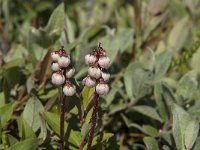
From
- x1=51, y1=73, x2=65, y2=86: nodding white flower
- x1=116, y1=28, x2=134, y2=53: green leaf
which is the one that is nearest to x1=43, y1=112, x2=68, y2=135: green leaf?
x1=51, y1=73, x2=65, y2=86: nodding white flower

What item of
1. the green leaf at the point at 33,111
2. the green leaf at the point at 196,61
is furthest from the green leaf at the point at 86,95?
the green leaf at the point at 196,61

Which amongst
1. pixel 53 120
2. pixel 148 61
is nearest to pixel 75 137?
pixel 53 120

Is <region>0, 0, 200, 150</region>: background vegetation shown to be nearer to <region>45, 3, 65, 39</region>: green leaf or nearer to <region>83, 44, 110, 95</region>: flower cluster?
<region>45, 3, 65, 39</region>: green leaf

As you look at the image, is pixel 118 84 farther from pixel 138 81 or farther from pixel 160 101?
pixel 160 101

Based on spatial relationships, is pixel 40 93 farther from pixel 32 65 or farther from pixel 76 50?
pixel 76 50

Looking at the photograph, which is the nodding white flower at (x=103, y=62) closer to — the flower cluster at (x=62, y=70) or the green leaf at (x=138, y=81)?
the flower cluster at (x=62, y=70)
